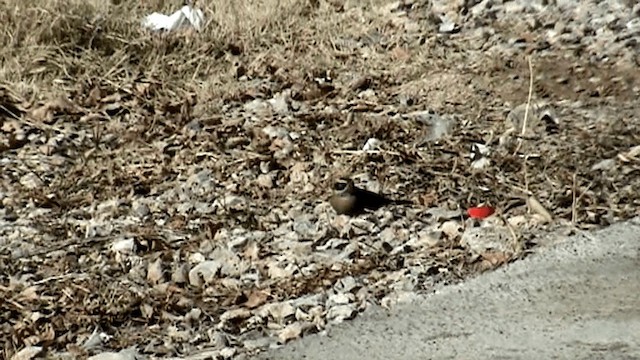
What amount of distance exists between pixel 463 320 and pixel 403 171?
0.97 metres

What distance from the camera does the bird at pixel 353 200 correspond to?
369 cm

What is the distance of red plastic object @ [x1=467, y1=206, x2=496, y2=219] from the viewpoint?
3586 millimetres

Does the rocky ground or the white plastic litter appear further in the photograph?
the white plastic litter

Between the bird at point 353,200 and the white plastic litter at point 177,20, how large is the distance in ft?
6.29

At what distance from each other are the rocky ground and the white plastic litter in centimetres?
9

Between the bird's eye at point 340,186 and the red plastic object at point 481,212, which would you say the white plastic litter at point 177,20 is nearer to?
the bird's eye at point 340,186

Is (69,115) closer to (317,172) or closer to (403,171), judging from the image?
(317,172)

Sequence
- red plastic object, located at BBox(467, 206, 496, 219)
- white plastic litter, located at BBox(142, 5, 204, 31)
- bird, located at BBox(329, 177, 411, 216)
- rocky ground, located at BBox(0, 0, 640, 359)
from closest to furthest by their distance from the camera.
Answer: rocky ground, located at BBox(0, 0, 640, 359)
red plastic object, located at BBox(467, 206, 496, 219)
bird, located at BBox(329, 177, 411, 216)
white plastic litter, located at BBox(142, 5, 204, 31)

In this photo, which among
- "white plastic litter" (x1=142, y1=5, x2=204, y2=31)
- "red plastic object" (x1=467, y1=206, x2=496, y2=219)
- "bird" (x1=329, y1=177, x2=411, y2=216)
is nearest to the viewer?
"red plastic object" (x1=467, y1=206, x2=496, y2=219)

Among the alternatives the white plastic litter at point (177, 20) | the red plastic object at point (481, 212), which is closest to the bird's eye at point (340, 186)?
the red plastic object at point (481, 212)

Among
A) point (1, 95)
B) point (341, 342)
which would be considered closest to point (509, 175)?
point (341, 342)

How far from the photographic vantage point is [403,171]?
13.0ft

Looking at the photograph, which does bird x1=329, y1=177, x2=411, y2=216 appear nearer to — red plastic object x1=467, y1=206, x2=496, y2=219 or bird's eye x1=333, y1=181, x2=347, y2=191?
bird's eye x1=333, y1=181, x2=347, y2=191

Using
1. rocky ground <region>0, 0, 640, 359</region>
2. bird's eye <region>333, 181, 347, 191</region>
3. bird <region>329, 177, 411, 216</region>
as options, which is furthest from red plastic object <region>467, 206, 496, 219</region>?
bird's eye <region>333, 181, 347, 191</region>
